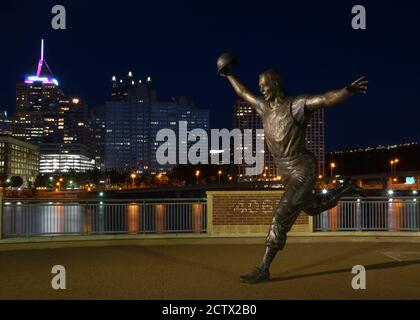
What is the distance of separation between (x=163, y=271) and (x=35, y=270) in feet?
7.05

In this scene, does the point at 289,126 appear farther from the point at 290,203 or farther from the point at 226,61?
the point at 226,61

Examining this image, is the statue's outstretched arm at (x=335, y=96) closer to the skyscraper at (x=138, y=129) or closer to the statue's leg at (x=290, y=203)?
the statue's leg at (x=290, y=203)

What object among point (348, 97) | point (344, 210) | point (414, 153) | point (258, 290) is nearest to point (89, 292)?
point (258, 290)

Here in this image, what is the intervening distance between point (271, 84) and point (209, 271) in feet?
10.5

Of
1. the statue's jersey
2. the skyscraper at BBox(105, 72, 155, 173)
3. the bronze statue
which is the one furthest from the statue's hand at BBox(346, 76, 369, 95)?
the skyscraper at BBox(105, 72, 155, 173)

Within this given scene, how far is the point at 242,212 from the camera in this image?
12922 mm

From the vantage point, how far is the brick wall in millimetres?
12914

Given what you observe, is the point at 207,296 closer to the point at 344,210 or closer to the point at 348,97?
the point at 348,97

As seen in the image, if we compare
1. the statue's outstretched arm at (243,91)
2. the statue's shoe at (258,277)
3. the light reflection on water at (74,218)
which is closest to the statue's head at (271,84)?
the statue's outstretched arm at (243,91)

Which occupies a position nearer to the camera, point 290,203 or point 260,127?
point 290,203

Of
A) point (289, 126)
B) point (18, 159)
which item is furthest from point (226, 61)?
point (18, 159)

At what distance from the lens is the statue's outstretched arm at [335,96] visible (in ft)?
20.5

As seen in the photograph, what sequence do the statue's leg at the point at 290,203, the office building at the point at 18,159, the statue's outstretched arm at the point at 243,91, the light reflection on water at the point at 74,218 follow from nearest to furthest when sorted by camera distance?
the statue's leg at the point at 290,203 → the statue's outstretched arm at the point at 243,91 → the light reflection on water at the point at 74,218 → the office building at the point at 18,159

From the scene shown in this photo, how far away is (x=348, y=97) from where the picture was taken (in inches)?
254
